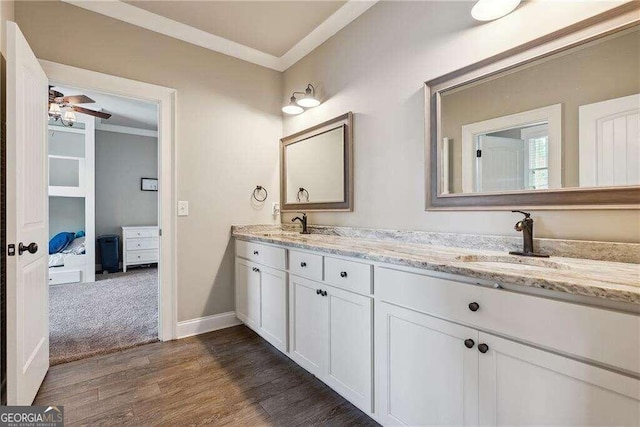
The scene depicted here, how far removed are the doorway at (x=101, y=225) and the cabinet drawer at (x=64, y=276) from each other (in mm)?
11

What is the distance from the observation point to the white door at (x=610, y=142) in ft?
3.90

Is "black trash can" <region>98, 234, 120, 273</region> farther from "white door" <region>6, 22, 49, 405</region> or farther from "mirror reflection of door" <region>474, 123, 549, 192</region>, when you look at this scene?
"mirror reflection of door" <region>474, 123, 549, 192</region>

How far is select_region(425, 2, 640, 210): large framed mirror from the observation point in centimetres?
122

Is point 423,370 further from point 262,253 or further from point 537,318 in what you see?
point 262,253

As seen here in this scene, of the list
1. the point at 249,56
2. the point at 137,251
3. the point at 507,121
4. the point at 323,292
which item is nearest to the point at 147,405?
the point at 323,292

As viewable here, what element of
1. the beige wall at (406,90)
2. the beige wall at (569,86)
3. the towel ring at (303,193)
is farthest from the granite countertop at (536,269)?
the towel ring at (303,193)

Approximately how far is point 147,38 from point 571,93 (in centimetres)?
285

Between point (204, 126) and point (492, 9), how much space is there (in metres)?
A: 2.22

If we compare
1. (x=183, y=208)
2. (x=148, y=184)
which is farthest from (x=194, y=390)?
(x=148, y=184)

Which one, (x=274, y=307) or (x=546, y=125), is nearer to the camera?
(x=546, y=125)

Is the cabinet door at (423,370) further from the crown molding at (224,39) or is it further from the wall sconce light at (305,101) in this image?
the crown molding at (224,39)

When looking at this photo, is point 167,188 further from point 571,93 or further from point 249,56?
point 571,93

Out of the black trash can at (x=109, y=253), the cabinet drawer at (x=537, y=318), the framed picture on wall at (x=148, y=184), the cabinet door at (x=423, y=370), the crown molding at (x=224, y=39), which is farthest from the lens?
the framed picture on wall at (x=148, y=184)

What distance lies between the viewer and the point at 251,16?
2.43 meters
